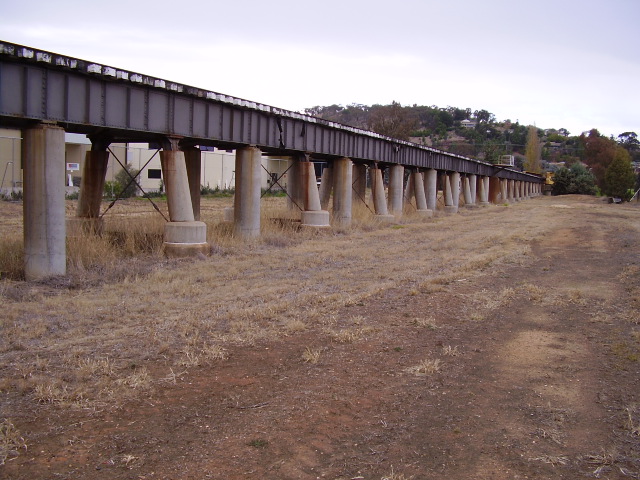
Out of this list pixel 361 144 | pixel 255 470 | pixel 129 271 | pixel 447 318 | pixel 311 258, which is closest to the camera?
pixel 255 470

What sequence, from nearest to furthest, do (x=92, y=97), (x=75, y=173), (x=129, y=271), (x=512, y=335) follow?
(x=512, y=335) → (x=129, y=271) → (x=92, y=97) → (x=75, y=173)

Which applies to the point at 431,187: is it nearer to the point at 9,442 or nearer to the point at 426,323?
the point at 426,323

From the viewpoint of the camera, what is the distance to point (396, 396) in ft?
19.4

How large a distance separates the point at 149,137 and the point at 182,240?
136 inches

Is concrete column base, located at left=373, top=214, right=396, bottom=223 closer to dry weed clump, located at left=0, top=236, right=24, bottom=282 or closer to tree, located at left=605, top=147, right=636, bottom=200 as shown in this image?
dry weed clump, located at left=0, top=236, right=24, bottom=282

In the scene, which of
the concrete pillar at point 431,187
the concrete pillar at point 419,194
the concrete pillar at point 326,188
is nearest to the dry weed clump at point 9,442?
the concrete pillar at point 326,188

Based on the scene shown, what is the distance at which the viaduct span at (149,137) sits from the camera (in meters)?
12.0

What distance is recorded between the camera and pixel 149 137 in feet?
56.6

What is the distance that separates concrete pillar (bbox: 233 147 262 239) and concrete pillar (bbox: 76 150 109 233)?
4110 millimetres

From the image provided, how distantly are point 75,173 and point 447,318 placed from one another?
43.6m

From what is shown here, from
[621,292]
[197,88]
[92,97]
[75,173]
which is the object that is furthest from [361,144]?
[75,173]

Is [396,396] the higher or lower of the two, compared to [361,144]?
lower

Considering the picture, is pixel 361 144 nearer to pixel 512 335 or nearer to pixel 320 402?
pixel 512 335

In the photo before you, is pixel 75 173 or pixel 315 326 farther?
pixel 75 173
